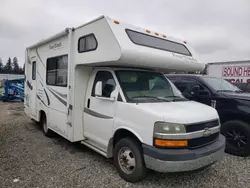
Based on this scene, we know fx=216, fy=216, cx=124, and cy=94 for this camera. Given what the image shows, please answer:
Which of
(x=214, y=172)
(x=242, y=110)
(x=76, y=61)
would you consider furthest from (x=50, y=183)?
(x=242, y=110)

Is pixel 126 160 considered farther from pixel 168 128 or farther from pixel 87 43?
pixel 87 43

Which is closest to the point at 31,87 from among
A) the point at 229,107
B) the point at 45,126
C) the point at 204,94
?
the point at 45,126

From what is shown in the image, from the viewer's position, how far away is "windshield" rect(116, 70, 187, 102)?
4019 millimetres

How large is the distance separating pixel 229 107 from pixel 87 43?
3730 millimetres

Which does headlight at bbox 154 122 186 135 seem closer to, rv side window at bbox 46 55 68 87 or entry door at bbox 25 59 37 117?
rv side window at bbox 46 55 68 87

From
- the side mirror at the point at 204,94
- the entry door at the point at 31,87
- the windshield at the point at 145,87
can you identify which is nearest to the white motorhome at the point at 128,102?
the windshield at the point at 145,87

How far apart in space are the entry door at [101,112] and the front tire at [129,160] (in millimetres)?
378

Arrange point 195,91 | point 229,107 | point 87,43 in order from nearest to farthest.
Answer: point 87,43, point 229,107, point 195,91

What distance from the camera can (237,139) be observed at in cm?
513

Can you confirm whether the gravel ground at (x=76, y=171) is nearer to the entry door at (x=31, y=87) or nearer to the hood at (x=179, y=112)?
the hood at (x=179, y=112)

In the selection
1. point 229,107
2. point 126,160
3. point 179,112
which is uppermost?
point 179,112

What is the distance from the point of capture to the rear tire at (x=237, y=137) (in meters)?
4.98

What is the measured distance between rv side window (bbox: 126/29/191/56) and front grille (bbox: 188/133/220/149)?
1950mm

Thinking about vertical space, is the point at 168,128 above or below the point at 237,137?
above
